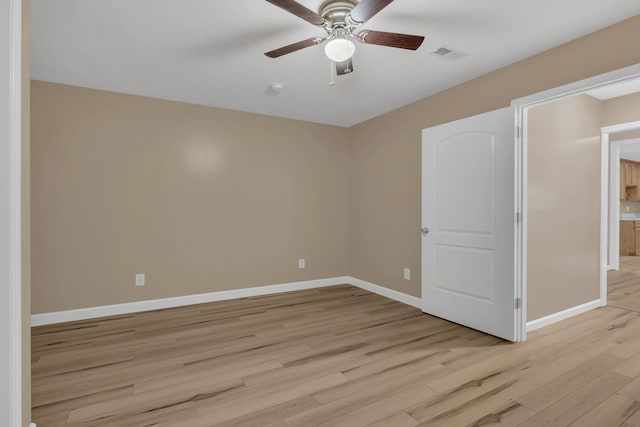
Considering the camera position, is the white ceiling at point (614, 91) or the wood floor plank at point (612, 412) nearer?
the wood floor plank at point (612, 412)

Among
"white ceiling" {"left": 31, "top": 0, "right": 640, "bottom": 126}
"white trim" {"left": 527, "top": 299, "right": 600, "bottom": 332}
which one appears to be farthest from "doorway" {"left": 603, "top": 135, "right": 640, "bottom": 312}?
"white ceiling" {"left": 31, "top": 0, "right": 640, "bottom": 126}

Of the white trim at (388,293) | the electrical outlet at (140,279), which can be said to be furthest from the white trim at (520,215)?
the electrical outlet at (140,279)

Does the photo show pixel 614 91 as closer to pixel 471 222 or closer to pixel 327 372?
pixel 471 222

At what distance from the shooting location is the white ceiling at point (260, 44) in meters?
2.08

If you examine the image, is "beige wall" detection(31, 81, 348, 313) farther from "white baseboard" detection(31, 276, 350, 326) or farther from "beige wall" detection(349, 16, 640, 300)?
"beige wall" detection(349, 16, 640, 300)

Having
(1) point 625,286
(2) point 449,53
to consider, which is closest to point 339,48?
(2) point 449,53

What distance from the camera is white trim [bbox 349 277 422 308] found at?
386 centimetres

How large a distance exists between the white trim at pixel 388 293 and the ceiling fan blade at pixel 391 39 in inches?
110

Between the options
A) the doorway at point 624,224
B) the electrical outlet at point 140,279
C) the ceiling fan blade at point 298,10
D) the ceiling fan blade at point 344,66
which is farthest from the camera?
the doorway at point 624,224

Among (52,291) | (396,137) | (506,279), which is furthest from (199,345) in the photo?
(396,137)

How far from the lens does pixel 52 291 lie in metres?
3.29

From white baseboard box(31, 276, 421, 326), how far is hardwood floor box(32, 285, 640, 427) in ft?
0.52

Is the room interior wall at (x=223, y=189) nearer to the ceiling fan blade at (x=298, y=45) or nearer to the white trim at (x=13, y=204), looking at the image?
the ceiling fan blade at (x=298, y=45)

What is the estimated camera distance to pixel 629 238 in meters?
7.68
